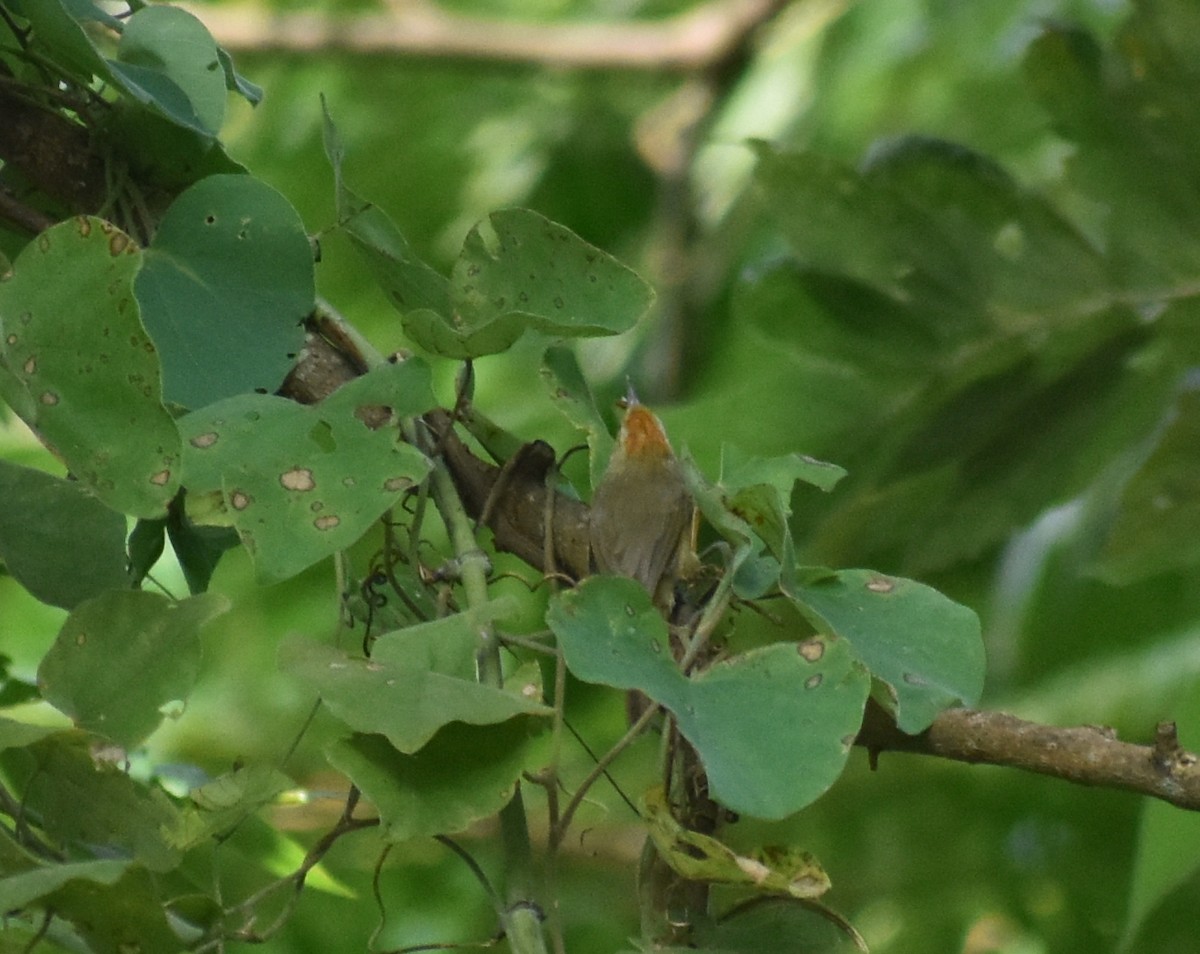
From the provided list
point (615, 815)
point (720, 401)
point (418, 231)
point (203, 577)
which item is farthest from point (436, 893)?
point (203, 577)

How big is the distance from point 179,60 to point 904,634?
256 millimetres

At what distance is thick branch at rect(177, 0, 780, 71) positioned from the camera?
1.36 meters

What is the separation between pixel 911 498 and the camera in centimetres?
83

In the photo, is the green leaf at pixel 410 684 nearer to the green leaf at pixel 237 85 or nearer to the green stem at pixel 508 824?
the green stem at pixel 508 824

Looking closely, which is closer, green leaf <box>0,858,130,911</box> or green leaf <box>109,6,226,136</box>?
green leaf <box>0,858,130,911</box>

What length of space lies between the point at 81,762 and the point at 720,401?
52cm

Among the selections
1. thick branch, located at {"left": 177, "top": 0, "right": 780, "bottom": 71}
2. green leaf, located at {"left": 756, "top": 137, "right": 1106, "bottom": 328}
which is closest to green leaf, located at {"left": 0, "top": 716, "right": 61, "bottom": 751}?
green leaf, located at {"left": 756, "top": 137, "right": 1106, "bottom": 328}

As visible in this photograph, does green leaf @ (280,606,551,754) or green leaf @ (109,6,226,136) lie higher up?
green leaf @ (109,6,226,136)

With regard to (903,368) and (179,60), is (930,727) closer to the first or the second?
(179,60)

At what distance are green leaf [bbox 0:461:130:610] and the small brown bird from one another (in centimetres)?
13

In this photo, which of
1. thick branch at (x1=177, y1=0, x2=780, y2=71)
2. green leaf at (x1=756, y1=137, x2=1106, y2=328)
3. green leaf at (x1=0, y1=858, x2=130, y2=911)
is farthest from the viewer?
thick branch at (x1=177, y1=0, x2=780, y2=71)

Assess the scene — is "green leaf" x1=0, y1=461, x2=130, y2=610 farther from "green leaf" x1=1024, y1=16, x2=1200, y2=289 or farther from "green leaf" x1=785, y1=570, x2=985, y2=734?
"green leaf" x1=1024, y1=16, x2=1200, y2=289

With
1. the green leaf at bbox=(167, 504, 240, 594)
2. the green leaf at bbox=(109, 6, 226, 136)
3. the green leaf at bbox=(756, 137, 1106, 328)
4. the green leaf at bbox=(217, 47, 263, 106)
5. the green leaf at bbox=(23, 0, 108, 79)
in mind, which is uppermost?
the green leaf at bbox=(23, 0, 108, 79)

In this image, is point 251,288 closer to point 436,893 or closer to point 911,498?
point 911,498
